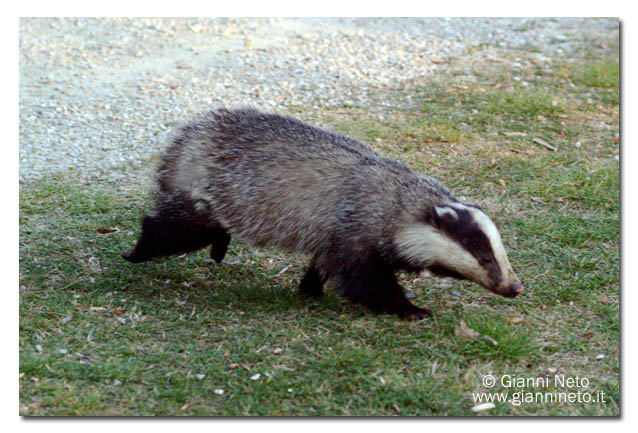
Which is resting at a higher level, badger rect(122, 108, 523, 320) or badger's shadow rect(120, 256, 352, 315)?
badger rect(122, 108, 523, 320)

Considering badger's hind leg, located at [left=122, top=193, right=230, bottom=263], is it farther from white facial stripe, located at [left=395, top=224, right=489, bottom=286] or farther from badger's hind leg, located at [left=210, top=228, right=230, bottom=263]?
white facial stripe, located at [left=395, top=224, right=489, bottom=286]

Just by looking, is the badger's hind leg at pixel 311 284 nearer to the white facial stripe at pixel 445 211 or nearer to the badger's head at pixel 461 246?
the badger's head at pixel 461 246

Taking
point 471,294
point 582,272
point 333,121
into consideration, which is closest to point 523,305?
point 471,294

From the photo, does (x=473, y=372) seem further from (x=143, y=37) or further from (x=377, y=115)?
(x=143, y=37)

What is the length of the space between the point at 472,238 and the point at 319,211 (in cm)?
114

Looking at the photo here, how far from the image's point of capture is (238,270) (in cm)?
627

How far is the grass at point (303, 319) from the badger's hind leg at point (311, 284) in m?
0.13

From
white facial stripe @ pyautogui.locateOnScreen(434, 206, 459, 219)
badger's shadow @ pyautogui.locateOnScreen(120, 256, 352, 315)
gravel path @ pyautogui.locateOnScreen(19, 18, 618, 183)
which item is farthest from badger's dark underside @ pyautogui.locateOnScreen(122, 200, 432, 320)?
gravel path @ pyautogui.locateOnScreen(19, 18, 618, 183)

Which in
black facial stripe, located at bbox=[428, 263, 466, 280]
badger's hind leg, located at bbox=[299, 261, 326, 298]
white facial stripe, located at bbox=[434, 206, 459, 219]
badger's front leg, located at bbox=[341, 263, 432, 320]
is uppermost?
white facial stripe, located at bbox=[434, 206, 459, 219]

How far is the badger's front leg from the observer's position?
17.2 feet

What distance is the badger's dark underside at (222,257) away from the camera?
5258mm

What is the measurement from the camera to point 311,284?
577 centimetres

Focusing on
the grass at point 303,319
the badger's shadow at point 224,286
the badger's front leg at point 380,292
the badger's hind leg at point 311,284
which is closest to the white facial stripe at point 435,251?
the badger's front leg at point 380,292

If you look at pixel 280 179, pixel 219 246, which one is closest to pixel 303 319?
pixel 280 179
